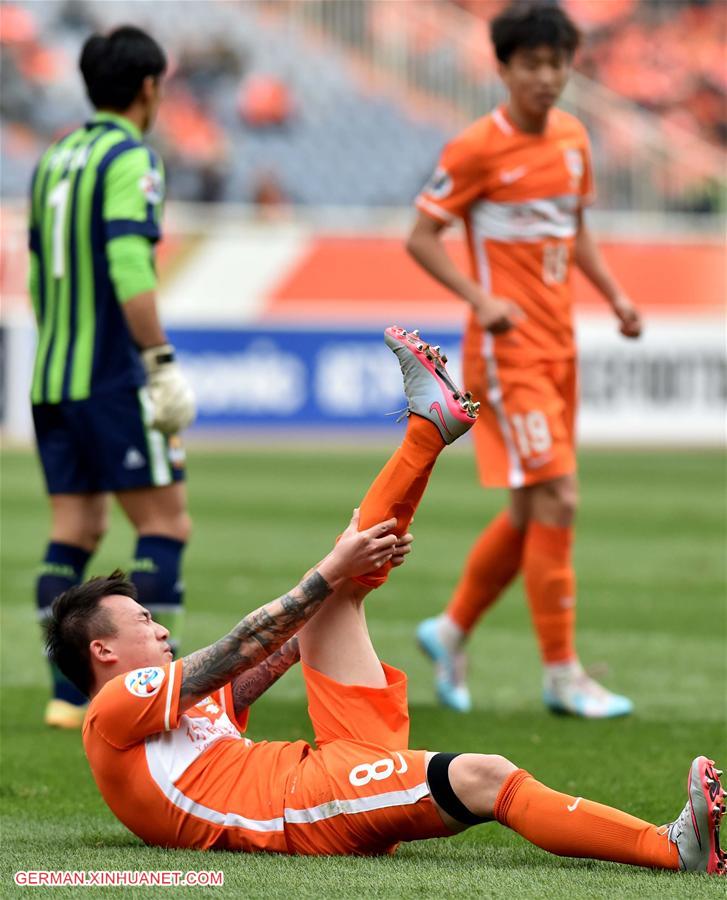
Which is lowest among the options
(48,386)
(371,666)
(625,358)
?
(625,358)

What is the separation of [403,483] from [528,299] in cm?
239

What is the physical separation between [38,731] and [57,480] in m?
0.85

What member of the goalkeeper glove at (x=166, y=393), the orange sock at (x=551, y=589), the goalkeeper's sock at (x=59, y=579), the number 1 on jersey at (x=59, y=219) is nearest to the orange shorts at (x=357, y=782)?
the goalkeeper glove at (x=166, y=393)

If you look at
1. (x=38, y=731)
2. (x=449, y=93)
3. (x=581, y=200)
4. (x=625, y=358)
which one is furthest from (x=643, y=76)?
(x=38, y=731)

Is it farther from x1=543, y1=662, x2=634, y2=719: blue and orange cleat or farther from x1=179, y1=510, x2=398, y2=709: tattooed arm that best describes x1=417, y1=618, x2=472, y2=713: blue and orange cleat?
x1=179, y1=510, x2=398, y2=709: tattooed arm

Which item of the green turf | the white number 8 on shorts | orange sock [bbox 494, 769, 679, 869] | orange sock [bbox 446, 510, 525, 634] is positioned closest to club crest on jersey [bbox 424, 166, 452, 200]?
orange sock [bbox 446, 510, 525, 634]

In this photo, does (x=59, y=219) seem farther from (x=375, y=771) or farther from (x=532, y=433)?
(x=375, y=771)

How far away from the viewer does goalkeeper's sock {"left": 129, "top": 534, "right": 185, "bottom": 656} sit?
550 centimetres

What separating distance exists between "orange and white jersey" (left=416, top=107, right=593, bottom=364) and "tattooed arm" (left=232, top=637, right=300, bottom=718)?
214cm

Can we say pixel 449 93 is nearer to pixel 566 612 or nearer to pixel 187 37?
pixel 187 37

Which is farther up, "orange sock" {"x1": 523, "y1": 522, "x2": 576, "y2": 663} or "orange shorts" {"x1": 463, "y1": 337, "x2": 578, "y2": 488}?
"orange shorts" {"x1": 463, "y1": 337, "x2": 578, "y2": 488}

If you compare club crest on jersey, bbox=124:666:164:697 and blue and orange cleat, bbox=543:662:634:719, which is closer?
club crest on jersey, bbox=124:666:164:697

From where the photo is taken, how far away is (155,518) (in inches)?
219

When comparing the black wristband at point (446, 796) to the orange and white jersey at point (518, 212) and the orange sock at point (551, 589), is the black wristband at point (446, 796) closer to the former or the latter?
the orange sock at point (551, 589)
